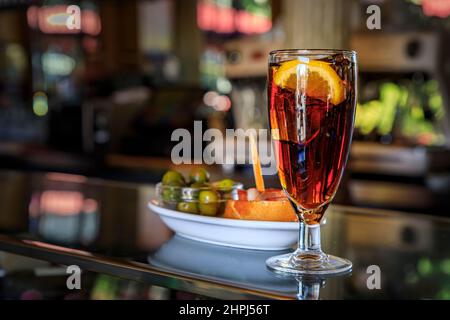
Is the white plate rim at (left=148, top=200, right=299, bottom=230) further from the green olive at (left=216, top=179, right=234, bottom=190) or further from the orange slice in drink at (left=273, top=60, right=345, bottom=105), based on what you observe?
the orange slice in drink at (left=273, top=60, right=345, bottom=105)

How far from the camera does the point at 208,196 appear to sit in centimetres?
97

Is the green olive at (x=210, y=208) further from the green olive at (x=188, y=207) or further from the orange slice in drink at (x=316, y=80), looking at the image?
the orange slice in drink at (x=316, y=80)

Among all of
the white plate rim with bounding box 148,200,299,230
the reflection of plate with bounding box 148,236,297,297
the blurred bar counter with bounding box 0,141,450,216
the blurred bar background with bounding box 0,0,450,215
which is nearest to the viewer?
the reflection of plate with bounding box 148,236,297,297

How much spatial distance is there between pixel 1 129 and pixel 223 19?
122 inches

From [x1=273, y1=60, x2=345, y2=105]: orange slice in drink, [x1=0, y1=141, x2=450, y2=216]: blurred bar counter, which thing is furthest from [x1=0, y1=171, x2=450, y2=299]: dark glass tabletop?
[x1=0, y1=141, x2=450, y2=216]: blurred bar counter

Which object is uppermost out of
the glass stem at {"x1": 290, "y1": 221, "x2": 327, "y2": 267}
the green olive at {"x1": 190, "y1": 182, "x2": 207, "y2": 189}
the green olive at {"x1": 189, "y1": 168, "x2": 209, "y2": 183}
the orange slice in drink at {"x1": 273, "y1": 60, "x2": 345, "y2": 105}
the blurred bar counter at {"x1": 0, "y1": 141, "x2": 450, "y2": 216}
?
the orange slice in drink at {"x1": 273, "y1": 60, "x2": 345, "y2": 105}

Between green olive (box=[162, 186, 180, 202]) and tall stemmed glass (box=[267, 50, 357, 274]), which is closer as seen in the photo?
tall stemmed glass (box=[267, 50, 357, 274])

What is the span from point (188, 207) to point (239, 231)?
4.5 inches

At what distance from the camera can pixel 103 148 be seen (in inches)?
201

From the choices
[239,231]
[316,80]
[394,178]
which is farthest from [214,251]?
[394,178]

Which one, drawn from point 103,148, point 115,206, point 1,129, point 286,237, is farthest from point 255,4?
point 286,237

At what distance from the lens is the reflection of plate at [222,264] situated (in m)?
0.74

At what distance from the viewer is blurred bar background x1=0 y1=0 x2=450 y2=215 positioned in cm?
344
